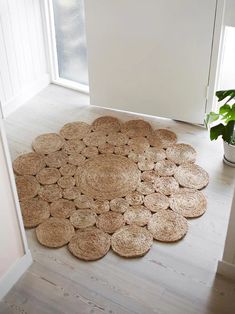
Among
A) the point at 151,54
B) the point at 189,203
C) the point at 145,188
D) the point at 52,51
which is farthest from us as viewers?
the point at 52,51

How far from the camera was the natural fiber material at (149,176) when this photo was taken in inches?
108

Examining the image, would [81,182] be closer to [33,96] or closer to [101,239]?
[101,239]

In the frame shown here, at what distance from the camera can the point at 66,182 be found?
272 centimetres

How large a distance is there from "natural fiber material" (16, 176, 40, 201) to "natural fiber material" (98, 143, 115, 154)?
1.55 ft

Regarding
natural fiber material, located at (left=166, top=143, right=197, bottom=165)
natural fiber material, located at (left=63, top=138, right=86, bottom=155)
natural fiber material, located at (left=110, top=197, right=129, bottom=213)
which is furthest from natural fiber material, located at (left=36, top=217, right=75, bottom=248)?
natural fiber material, located at (left=166, top=143, right=197, bottom=165)

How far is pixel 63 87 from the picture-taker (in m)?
3.63

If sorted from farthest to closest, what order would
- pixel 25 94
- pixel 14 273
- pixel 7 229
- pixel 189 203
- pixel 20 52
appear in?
pixel 25 94 → pixel 20 52 → pixel 189 203 → pixel 14 273 → pixel 7 229

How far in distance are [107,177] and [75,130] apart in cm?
54

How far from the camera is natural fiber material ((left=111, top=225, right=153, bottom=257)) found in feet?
7.56

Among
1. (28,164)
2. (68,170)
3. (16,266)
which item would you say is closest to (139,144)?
(68,170)

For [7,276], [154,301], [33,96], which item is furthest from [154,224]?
[33,96]

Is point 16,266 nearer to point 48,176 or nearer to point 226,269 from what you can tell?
point 48,176

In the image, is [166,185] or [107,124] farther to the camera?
[107,124]

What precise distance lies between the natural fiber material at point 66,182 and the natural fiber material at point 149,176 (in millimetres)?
409
